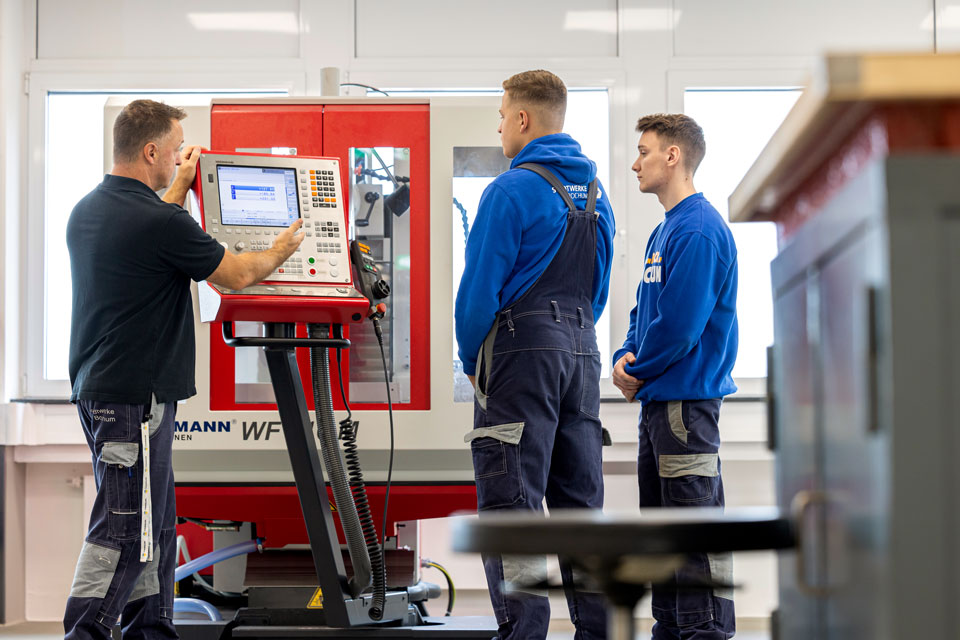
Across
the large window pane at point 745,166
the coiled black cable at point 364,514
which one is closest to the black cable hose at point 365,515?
the coiled black cable at point 364,514

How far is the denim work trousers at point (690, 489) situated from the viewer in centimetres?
260

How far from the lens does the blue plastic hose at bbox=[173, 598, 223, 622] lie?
3154 millimetres

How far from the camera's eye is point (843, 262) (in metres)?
0.90

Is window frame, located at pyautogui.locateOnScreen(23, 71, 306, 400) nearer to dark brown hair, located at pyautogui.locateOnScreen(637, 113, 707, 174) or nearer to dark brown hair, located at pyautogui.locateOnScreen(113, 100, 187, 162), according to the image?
dark brown hair, located at pyautogui.locateOnScreen(113, 100, 187, 162)

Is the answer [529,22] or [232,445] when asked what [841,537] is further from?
[529,22]

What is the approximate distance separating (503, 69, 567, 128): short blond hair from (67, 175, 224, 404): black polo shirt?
0.98m

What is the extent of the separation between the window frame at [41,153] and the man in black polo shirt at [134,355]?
5.17 ft

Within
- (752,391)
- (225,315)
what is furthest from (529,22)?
(225,315)

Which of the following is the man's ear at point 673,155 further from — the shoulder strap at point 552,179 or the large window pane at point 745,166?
the large window pane at point 745,166

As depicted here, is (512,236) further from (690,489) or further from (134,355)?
(134,355)

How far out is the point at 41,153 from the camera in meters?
4.35

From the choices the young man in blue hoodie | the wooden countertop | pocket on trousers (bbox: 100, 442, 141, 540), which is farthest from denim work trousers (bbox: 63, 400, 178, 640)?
the wooden countertop

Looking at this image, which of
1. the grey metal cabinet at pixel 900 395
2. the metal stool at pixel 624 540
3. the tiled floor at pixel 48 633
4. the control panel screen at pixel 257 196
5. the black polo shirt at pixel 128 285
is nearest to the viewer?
the grey metal cabinet at pixel 900 395

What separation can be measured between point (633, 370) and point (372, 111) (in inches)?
51.5
